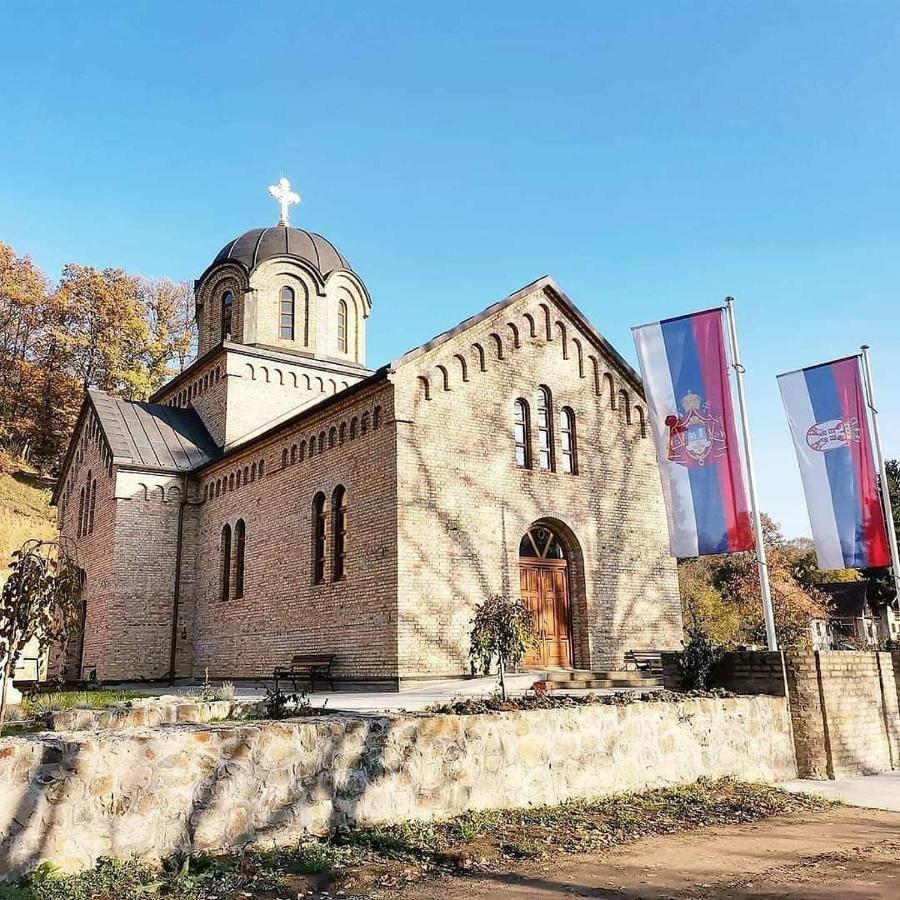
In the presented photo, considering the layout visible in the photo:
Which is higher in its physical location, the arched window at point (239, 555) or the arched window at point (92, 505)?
the arched window at point (92, 505)

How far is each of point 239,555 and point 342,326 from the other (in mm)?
9937

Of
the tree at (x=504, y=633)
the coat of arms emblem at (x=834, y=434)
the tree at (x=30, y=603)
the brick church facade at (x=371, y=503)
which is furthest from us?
the brick church facade at (x=371, y=503)

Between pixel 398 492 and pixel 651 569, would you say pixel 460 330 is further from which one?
pixel 651 569

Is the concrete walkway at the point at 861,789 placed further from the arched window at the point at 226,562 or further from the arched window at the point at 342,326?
the arched window at the point at 342,326

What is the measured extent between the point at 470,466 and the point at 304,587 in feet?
16.3

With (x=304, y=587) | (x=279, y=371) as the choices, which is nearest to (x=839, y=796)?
(x=304, y=587)

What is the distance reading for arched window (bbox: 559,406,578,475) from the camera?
20.3m

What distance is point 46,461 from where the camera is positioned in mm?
49875

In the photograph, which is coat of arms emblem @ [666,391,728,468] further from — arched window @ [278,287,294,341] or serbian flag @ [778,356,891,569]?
arched window @ [278,287,294,341]

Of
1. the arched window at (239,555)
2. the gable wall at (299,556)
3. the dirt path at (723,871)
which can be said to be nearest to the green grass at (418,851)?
the dirt path at (723,871)

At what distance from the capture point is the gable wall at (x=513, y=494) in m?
17.1

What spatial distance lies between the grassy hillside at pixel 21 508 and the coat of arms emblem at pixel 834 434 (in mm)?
31398

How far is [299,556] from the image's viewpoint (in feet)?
65.8

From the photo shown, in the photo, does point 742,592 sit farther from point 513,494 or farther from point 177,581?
point 177,581
